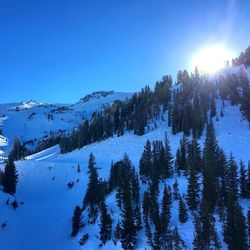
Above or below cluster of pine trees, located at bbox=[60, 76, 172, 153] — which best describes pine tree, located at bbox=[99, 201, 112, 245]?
below

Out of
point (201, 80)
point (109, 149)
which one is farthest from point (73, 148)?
point (201, 80)

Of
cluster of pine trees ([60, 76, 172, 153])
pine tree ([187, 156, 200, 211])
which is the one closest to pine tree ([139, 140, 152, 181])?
pine tree ([187, 156, 200, 211])

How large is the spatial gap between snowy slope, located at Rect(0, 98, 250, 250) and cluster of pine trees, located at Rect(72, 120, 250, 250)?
2370 millimetres

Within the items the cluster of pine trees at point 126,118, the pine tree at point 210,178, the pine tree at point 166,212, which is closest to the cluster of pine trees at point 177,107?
the cluster of pine trees at point 126,118

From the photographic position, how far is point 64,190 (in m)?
122

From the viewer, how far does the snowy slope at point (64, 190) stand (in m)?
91.8

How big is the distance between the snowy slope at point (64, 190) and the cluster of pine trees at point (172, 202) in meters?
2.37

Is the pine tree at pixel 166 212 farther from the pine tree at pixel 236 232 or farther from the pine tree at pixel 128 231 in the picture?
the pine tree at pixel 236 232

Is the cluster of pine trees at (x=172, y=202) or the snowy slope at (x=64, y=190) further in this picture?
the snowy slope at (x=64, y=190)

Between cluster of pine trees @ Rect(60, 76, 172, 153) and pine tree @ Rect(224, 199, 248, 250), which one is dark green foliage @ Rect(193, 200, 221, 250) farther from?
cluster of pine trees @ Rect(60, 76, 172, 153)

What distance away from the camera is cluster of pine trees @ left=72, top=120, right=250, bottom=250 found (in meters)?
62.0

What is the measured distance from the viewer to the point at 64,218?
105 metres

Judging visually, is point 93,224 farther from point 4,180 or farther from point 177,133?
point 177,133

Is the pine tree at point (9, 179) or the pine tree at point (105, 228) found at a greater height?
the pine tree at point (9, 179)
